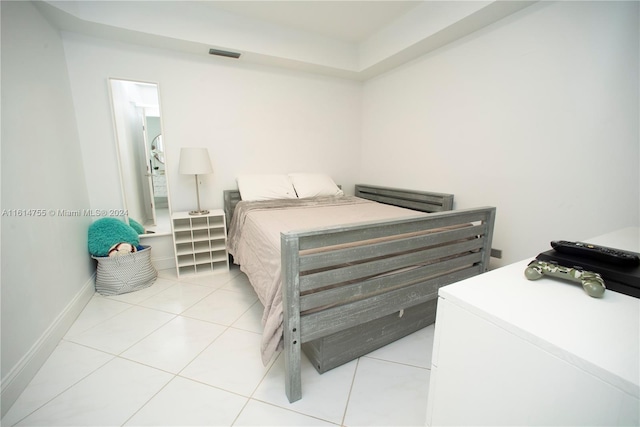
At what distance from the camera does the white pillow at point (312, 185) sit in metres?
3.00

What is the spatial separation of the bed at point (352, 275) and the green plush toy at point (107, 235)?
1.23 metres

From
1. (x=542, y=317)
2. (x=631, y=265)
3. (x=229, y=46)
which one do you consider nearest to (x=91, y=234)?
(x=229, y=46)

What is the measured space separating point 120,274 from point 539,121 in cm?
347

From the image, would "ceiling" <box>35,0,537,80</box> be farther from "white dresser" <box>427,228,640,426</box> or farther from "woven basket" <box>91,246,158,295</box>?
"white dresser" <box>427,228,640,426</box>

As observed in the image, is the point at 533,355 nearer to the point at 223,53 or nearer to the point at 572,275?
the point at 572,275

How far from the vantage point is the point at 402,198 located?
292cm

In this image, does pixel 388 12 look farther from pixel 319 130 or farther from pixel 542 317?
pixel 542 317

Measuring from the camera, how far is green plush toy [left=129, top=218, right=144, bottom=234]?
2.59 metres

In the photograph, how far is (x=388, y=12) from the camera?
246 cm

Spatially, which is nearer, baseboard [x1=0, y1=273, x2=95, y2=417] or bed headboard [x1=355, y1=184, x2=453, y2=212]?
baseboard [x1=0, y1=273, x2=95, y2=417]

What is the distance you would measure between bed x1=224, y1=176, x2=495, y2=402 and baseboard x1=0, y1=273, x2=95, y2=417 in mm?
1165

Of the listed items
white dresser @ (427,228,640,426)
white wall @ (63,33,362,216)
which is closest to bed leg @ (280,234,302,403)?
white dresser @ (427,228,640,426)

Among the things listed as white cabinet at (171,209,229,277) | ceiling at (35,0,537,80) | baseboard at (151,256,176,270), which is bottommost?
baseboard at (151,256,176,270)

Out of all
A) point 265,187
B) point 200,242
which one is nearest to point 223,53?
point 265,187
